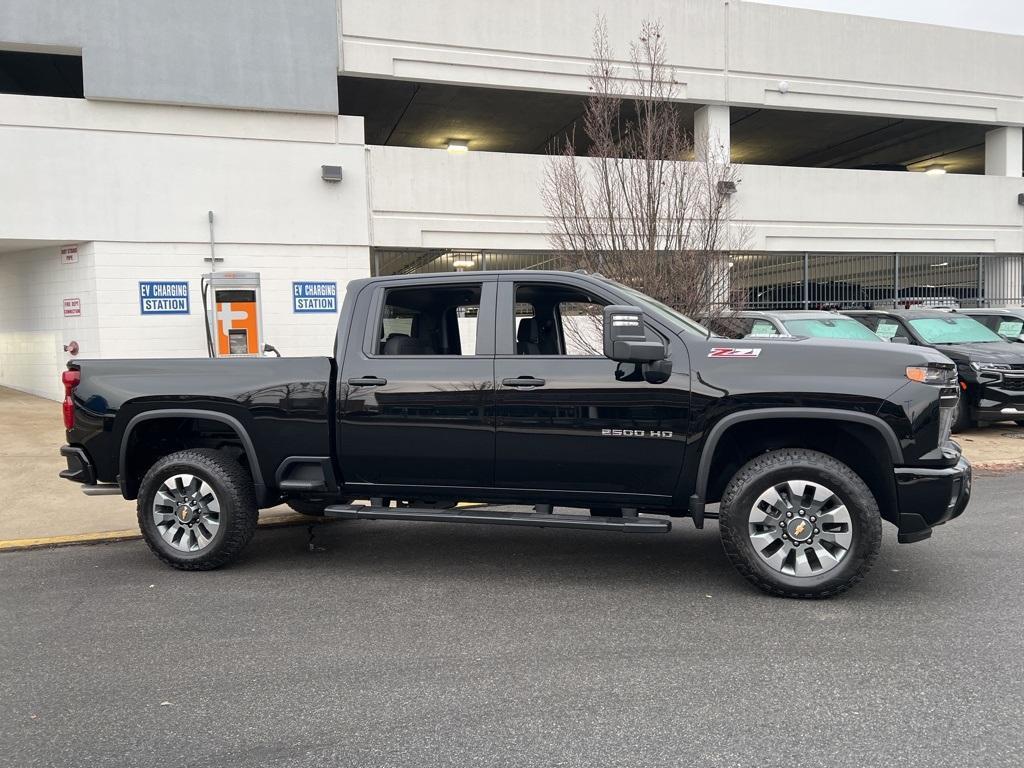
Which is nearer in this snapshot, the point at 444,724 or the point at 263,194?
the point at 444,724

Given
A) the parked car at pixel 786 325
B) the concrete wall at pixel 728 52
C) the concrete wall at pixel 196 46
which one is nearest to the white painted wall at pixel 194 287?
the concrete wall at pixel 196 46

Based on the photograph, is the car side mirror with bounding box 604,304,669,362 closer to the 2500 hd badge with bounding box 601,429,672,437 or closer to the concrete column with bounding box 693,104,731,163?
the 2500 hd badge with bounding box 601,429,672,437

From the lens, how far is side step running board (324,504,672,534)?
481 centimetres

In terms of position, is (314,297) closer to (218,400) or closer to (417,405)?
(218,400)

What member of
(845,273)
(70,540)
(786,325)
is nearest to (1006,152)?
(845,273)

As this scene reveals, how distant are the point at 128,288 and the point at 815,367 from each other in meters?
12.0

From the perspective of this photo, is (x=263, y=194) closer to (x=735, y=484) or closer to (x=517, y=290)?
(x=517, y=290)

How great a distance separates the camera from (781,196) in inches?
682

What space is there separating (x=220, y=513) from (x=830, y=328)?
8.62 metres

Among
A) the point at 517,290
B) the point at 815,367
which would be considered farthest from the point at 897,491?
the point at 517,290

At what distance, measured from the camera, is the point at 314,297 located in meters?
14.3

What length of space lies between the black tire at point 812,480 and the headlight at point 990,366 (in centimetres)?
686

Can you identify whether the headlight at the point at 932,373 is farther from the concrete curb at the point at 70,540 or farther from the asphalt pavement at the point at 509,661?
the concrete curb at the point at 70,540

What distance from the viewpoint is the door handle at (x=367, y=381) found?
523 centimetres
